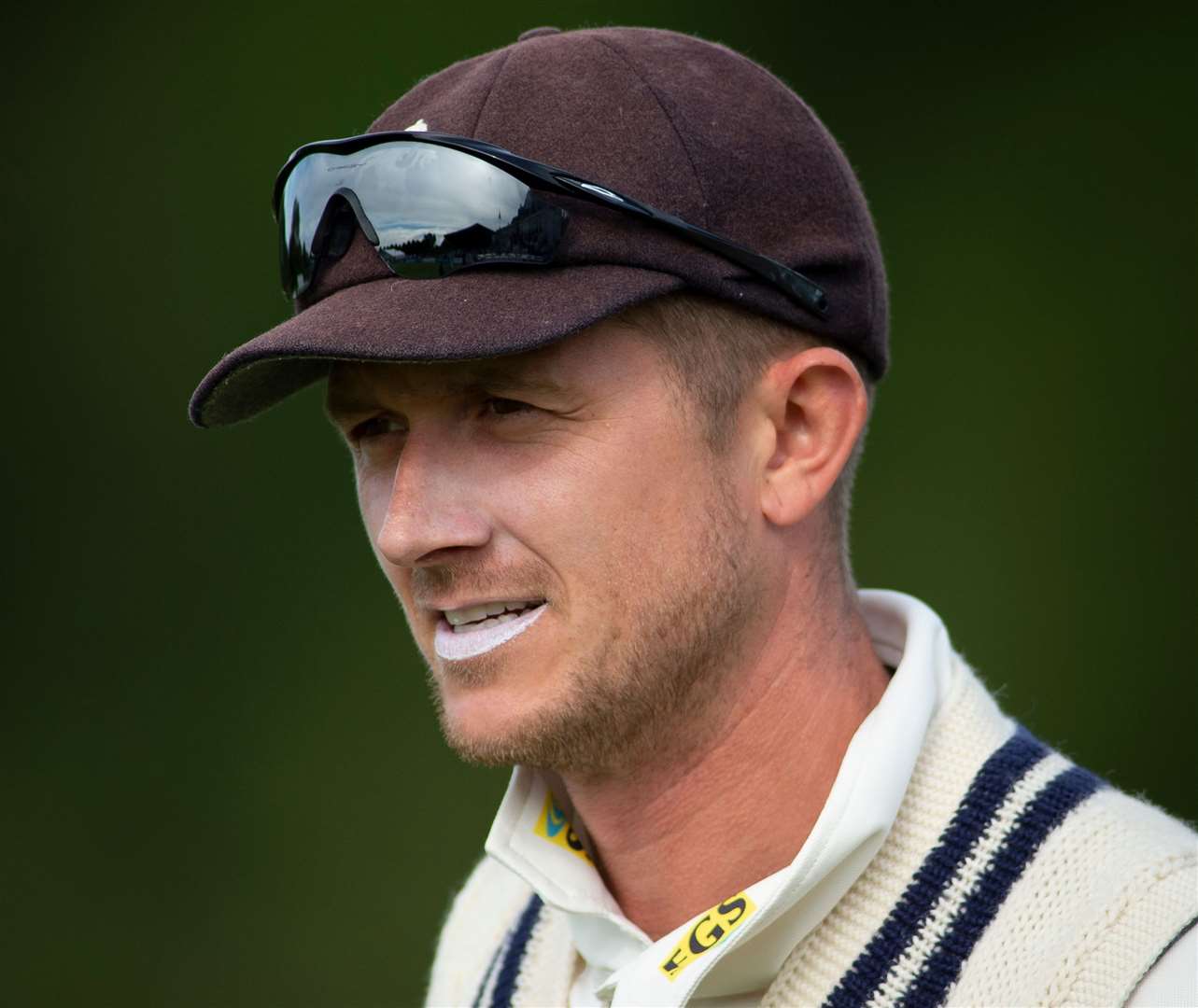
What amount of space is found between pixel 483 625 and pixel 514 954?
21.3 inches

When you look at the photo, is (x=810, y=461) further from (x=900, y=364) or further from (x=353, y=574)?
(x=353, y=574)

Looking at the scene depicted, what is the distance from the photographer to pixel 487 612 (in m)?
1.92

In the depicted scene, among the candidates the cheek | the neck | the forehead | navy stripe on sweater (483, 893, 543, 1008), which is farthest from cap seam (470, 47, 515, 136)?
navy stripe on sweater (483, 893, 543, 1008)

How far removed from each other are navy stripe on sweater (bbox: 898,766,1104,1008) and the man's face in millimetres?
388

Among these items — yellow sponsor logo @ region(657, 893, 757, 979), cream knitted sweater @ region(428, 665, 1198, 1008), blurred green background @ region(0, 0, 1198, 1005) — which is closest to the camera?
cream knitted sweater @ region(428, 665, 1198, 1008)

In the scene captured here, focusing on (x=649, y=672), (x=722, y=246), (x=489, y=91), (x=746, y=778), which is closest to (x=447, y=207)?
(x=489, y=91)

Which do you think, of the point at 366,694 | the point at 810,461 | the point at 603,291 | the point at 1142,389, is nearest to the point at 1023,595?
the point at 1142,389

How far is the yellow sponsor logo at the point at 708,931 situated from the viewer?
1735 millimetres

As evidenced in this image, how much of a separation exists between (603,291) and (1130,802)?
2.62ft

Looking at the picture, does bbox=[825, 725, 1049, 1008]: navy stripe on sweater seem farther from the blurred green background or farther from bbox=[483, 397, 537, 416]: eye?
the blurred green background

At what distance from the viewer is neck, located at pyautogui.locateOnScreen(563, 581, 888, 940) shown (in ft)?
6.29

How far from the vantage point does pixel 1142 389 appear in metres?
4.57

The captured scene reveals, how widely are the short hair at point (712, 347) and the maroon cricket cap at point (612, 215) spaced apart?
3cm

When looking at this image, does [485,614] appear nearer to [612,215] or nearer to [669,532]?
[669,532]
